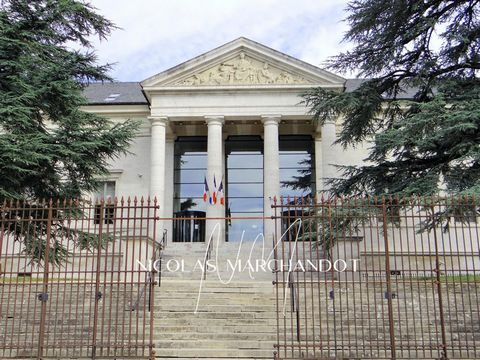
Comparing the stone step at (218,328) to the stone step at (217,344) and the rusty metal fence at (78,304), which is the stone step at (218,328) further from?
the stone step at (217,344)

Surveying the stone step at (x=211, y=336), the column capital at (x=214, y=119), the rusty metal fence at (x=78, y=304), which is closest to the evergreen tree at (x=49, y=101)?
the rusty metal fence at (x=78, y=304)

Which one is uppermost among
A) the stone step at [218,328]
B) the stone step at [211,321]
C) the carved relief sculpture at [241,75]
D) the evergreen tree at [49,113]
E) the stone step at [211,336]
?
the carved relief sculpture at [241,75]

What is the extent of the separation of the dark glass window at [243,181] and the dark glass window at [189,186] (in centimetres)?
153

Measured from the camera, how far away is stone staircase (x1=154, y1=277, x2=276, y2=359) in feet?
32.1

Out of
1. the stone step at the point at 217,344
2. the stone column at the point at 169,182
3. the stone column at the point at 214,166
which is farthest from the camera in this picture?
the stone column at the point at 169,182

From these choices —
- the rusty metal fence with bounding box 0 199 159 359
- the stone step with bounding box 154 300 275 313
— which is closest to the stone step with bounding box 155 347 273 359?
the rusty metal fence with bounding box 0 199 159 359

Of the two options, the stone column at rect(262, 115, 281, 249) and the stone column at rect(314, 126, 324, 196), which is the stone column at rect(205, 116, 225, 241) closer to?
the stone column at rect(262, 115, 281, 249)

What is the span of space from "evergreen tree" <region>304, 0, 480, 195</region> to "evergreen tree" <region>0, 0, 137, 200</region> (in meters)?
7.44

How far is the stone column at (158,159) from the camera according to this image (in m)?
25.6

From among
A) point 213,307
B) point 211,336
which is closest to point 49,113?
point 213,307

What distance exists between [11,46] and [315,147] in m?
18.5

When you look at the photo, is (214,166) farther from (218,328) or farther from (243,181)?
(218,328)

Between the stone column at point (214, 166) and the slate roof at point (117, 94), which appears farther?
the slate roof at point (117, 94)

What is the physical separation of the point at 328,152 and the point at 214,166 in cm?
586
